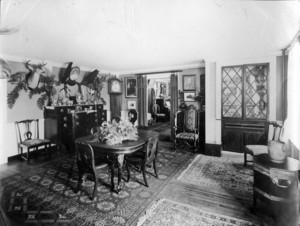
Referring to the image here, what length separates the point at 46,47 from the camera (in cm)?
397

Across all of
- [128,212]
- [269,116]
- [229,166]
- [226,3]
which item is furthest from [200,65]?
[128,212]

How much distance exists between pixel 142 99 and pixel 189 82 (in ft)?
6.81

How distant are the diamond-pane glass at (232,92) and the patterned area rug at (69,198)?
2194mm

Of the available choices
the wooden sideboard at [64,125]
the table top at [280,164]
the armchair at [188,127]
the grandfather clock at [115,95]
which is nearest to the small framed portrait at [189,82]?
the armchair at [188,127]

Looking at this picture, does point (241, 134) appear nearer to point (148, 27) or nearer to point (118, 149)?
point (118, 149)

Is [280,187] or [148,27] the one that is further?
[148,27]

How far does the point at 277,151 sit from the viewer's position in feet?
7.34

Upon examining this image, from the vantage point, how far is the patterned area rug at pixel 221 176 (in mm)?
3147

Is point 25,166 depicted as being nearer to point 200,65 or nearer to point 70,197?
point 70,197

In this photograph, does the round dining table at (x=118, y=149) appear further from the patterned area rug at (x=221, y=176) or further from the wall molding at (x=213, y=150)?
the wall molding at (x=213, y=150)

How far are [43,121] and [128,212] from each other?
4146mm

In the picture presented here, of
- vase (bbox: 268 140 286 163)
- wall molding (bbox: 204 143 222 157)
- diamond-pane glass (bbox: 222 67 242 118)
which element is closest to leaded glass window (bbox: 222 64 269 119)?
diamond-pane glass (bbox: 222 67 242 118)

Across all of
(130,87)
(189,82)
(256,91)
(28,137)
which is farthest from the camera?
(130,87)

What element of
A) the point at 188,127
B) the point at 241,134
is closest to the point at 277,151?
the point at 241,134
